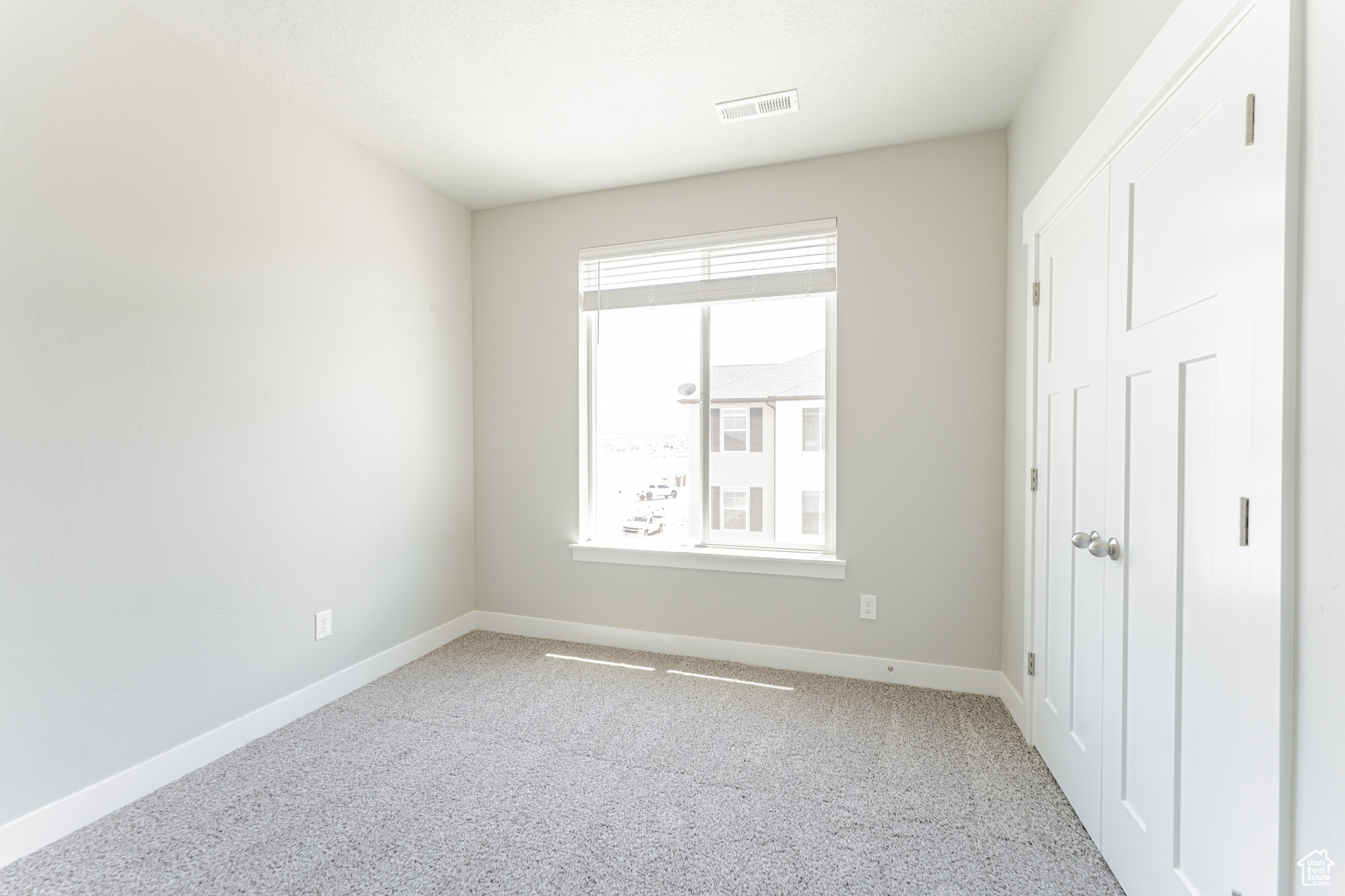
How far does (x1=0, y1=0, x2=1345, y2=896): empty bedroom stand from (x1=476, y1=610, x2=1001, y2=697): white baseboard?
0.10 ft

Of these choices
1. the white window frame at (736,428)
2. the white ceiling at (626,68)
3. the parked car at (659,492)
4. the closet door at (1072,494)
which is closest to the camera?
the closet door at (1072,494)

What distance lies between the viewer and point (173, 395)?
198cm

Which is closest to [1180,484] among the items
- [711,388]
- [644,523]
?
[711,388]

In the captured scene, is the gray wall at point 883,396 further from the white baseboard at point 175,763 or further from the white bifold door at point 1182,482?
the white baseboard at point 175,763

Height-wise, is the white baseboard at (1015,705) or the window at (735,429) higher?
the window at (735,429)

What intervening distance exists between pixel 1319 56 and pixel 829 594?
2413mm

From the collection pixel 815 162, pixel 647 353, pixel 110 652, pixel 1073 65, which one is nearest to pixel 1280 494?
pixel 1073 65

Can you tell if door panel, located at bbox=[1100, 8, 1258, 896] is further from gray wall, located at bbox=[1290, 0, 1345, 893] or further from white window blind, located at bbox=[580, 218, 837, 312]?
white window blind, located at bbox=[580, 218, 837, 312]

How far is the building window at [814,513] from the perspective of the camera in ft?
9.66

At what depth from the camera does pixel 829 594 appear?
286 centimetres

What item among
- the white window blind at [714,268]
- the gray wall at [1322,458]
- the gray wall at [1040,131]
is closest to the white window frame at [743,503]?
the white window blind at [714,268]

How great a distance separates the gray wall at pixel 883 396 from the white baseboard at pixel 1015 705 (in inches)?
4.8

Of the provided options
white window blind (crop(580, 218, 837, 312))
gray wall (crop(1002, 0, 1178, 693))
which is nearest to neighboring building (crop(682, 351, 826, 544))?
white window blind (crop(580, 218, 837, 312))

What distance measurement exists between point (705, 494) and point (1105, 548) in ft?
6.27
